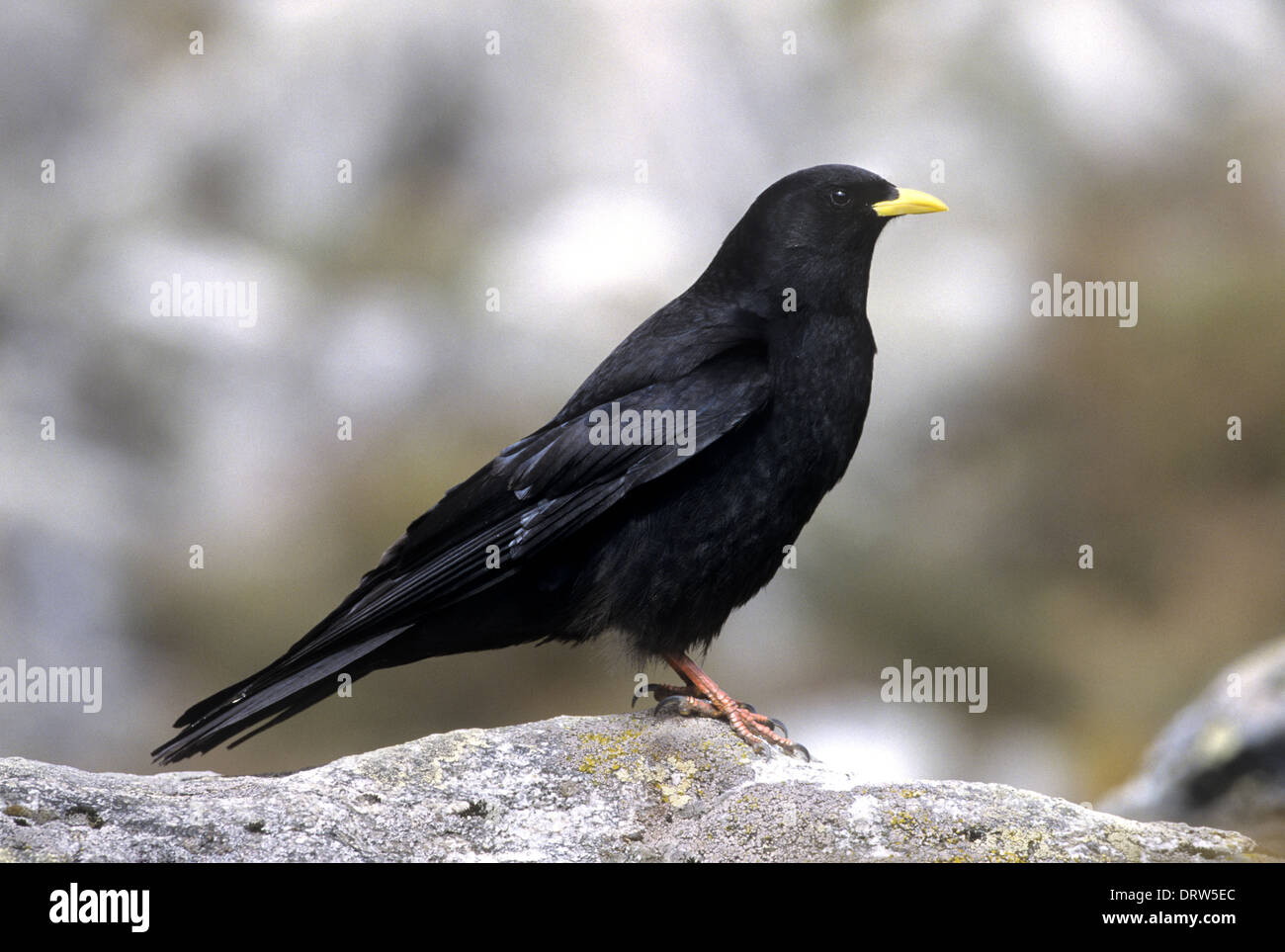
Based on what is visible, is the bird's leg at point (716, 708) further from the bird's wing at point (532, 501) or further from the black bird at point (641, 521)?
the bird's wing at point (532, 501)

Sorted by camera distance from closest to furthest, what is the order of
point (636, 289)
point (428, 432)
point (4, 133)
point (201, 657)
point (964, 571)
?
1. point (201, 657)
2. point (964, 571)
3. point (428, 432)
4. point (636, 289)
5. point (4, 133)

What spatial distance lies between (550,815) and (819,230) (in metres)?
2.81

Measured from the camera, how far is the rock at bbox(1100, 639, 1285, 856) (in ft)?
24.0

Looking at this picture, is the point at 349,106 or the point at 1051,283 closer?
the point at 1051,283

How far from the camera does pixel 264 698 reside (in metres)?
4.82

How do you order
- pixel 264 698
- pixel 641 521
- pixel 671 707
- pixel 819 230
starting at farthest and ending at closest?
pixel 819 230 → pixel 671 707 → pixel 641 521 → pixel 264 698

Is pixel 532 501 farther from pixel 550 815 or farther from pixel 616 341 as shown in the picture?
pixel 616 341

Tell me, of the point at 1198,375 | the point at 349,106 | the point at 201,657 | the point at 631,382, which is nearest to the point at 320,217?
the point at 349,106

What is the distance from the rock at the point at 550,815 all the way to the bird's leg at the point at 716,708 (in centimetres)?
33

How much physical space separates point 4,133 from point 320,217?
4.16 meters

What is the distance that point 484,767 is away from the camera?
15.2 feet

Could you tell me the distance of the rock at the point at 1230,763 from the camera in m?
7.32

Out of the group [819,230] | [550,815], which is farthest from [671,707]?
[819,230]

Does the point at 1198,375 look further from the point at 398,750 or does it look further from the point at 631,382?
the point at 398,750
